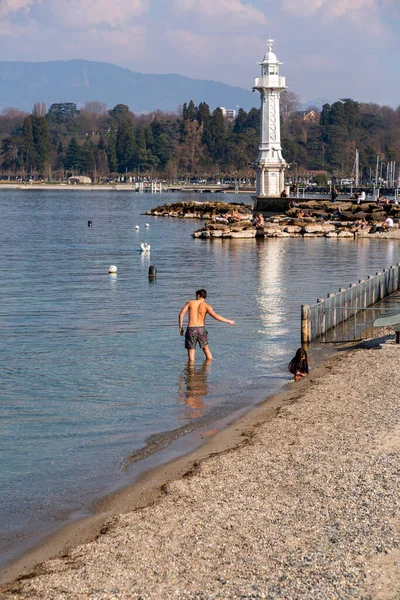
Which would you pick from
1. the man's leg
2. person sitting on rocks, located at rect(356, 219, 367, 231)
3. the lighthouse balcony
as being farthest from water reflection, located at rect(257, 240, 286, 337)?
the lighthouse balcony

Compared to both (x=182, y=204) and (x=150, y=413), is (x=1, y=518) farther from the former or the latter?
(x=182, y=204)

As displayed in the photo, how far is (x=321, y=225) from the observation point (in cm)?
6856

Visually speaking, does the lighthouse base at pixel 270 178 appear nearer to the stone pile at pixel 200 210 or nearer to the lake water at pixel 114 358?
the stone pile at pixel 200 210

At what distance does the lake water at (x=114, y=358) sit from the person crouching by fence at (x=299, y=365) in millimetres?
341

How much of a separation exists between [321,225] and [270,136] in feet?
90.0

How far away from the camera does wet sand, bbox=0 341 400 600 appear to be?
326 inches

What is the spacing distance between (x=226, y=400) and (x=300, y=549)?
312 inches

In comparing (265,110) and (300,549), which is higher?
(265,110)

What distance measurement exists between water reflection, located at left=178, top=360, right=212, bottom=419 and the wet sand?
6.04ft

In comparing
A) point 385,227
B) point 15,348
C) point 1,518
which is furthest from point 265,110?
point 1,518

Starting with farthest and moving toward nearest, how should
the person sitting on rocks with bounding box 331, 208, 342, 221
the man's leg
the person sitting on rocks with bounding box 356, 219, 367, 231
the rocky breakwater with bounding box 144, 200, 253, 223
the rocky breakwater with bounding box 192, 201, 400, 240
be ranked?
the rocky breakwater with bounding box 144, 200, 253, 223 < the person sitting on rocks with bounding box 331, 208, 342, 221 < the person sitting on rocks with bounding box 356, 219, 367, 231 < the rocky breakwater with bounding box 192, 201, 400, 240 < the man's leg

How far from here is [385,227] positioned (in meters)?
66.4

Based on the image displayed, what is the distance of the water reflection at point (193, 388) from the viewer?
631 inches

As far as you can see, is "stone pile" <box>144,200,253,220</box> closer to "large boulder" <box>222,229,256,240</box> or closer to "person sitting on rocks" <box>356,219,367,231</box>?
"person sitting on rocks" <box>356,219,367,231</box>
